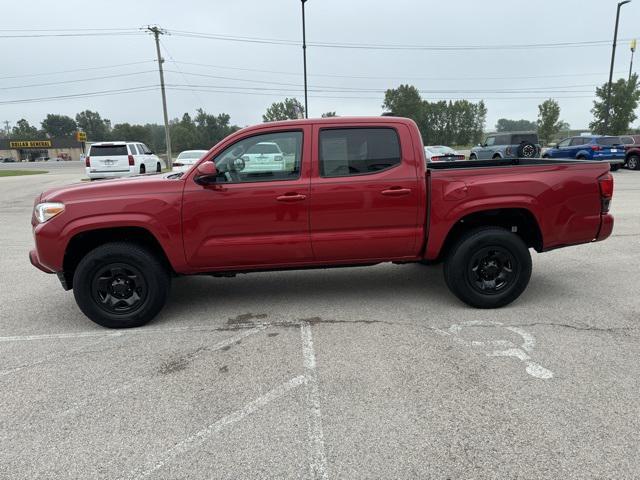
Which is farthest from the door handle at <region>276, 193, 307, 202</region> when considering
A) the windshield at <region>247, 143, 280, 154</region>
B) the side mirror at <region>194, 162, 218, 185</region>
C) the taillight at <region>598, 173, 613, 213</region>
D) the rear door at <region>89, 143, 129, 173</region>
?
the rear door at <region>89, 143, 129, 173</region>

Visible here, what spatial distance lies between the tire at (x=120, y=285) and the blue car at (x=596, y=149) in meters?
21.5

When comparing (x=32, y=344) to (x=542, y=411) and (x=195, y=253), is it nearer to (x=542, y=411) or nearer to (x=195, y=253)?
(x=195, y=253)

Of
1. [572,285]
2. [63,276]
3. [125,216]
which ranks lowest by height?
[572,285]

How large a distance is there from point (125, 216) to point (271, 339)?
5.53 feet

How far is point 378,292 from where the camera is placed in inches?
206

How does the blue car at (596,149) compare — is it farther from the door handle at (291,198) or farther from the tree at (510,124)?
the tree at (510,124)

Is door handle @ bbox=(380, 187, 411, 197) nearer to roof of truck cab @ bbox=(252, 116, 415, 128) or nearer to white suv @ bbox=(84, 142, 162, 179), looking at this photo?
roof of truck cab @ bbox=(252, 116, 415, 128)

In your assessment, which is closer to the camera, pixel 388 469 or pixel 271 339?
pixel 388 469

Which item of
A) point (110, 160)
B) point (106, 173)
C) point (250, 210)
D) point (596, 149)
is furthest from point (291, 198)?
point (596, 149)

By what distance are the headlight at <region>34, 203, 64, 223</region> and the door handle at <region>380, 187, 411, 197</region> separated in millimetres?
2887

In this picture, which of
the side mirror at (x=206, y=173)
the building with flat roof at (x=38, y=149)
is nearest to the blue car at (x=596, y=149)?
the side mirror at (x=206, y=173)

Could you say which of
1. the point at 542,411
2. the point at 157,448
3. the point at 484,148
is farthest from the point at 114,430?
the point at 484,148

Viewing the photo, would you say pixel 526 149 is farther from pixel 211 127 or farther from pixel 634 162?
pixel 211 127

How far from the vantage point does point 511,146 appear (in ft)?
74.1
